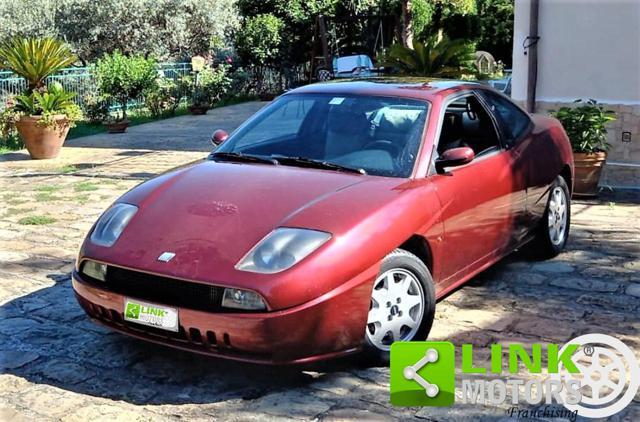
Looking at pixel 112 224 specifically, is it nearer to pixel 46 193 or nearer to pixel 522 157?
pixel 522 157

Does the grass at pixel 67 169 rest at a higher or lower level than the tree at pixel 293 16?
lower

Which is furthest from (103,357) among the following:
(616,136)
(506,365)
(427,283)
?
(616,136)

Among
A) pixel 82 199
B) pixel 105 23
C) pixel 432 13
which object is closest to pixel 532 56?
pixel 82 199

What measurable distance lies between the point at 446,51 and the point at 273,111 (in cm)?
566

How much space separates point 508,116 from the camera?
5.64m

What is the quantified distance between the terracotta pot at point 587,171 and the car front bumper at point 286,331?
5.23 meters

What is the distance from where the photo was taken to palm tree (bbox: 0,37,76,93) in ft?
39.0

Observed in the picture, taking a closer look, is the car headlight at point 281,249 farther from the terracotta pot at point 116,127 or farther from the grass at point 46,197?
the terracotta pot at point 116,127

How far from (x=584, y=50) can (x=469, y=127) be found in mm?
4481

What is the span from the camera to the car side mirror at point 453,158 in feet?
14.8

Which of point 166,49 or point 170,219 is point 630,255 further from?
point 166,49

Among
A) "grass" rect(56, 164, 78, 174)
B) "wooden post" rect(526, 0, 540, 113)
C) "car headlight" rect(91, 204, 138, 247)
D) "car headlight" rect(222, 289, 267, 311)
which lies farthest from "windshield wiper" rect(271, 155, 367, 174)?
"grass" rect(56, 164, 78, 174)

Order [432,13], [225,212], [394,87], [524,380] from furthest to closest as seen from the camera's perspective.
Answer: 1. [432,13]
2. [394,87]
3. [225,212]
4. [524,380]

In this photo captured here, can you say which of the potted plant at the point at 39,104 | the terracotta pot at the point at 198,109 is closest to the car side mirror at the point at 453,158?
the potted plant at the point at 39,104
